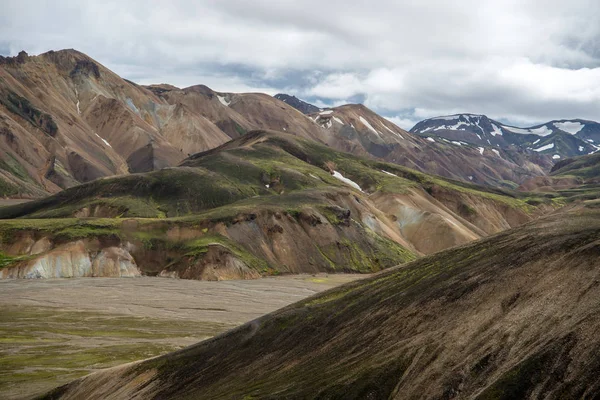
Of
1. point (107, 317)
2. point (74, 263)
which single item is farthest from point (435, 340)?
point (74, 263)

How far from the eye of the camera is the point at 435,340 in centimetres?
3534

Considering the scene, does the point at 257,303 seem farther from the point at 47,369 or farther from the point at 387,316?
the point at 387,316

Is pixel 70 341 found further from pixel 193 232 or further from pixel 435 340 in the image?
pixel 193 232

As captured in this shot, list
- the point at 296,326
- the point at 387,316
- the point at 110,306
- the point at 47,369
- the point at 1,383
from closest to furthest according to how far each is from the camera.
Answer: the point at 387,316, the point at 296,326, the point at 1,383, the point at 47,369, the point at 110,306

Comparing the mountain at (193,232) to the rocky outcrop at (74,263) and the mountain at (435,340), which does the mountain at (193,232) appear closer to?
the rocky outcrop at (74,263)

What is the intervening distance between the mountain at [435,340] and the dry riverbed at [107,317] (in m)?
14.5

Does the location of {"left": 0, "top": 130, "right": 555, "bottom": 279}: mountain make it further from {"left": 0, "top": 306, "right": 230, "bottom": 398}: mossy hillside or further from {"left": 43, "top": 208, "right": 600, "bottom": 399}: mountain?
{"left": 43, "top": 208, "right": 600, "bottom": 399}: mountain

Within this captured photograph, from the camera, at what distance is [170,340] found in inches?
3243

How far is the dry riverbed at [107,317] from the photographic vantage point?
227 feet

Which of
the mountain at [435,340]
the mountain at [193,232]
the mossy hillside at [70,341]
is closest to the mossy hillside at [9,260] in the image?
the mountain at [193,232]

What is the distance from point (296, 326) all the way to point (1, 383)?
3030 centimetres

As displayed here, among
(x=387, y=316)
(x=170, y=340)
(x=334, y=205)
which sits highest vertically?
(x=334, y=205)

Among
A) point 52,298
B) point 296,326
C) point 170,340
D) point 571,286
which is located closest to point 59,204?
point 52,298

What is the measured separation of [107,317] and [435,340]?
2941 inches
